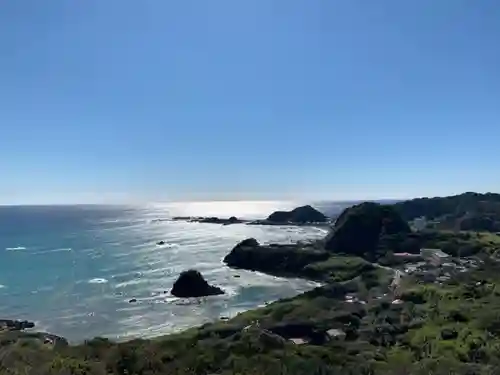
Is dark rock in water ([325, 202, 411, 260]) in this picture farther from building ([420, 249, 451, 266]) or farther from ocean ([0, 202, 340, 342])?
ocean ([0, 202, 340, 342])

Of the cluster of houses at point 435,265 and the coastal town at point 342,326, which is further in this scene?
the cluster of houses at point 435,265

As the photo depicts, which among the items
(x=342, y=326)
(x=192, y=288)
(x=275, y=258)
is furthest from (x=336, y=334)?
(x=275, y=258)

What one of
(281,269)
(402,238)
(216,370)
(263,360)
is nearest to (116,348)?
(216,370)

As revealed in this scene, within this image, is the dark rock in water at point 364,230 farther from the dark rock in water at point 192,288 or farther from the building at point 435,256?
the dark rock in water at point 192,288

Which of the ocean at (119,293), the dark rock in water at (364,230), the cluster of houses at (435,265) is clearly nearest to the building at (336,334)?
the ocean at (119,293)

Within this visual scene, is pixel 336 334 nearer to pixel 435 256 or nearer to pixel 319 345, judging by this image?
pixel 319 345

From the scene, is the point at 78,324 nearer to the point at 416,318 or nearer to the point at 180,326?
the point at 180,326
